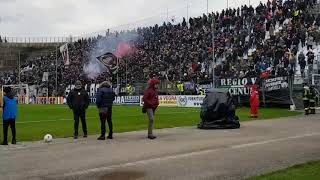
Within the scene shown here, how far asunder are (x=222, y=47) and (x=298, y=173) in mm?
39067

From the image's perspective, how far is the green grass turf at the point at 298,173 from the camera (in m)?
9.41

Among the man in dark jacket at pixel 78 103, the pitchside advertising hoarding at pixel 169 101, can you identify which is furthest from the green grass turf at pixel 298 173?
the pitchside advertising hoarding at pixel 169 101

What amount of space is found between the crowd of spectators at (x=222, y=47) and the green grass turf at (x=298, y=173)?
2642 cm

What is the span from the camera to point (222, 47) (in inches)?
1909

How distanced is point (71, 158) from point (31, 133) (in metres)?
7.61

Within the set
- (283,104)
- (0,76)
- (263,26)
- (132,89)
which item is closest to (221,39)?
(263,26)

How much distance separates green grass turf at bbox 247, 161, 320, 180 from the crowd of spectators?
26.4 metres

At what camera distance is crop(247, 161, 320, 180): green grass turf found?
9.41m

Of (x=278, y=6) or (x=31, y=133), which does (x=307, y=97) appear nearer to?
(x=31, y=133)

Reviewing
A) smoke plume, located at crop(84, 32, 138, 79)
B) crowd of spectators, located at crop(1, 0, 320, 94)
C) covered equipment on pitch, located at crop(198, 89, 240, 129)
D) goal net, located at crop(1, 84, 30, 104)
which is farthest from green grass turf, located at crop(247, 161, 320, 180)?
goal net, located at crop(1, 84, 30, 104)

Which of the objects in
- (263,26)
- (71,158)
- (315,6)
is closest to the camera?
(71,158)

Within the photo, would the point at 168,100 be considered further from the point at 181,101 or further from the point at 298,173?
the point at 298,173

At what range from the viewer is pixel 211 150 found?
1355 centimetres

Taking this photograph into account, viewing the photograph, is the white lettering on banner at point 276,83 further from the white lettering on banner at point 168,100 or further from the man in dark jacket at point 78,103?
the man in dark jacket at point 78,103
